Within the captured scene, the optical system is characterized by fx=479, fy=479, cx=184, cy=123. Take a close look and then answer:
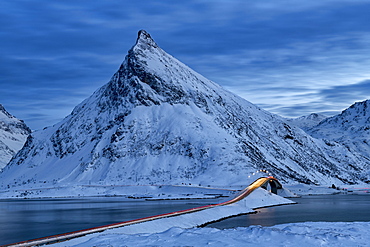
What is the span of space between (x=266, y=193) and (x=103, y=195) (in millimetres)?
66749

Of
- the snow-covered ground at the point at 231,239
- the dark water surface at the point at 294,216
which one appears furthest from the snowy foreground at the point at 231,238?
the dark water surface at the point at 294,216

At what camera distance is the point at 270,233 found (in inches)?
1559

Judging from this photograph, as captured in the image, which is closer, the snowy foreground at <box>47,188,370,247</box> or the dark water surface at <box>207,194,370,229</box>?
the snowy foreground at <box>47,188,370,247</box>

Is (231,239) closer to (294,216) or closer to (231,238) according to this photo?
(231,238)

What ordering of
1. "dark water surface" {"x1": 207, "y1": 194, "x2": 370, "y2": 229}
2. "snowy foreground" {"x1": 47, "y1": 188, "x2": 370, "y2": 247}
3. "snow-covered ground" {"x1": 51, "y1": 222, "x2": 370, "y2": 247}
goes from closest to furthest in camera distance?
1. "snow-covered ground" {"x1": 51, "y1": 222, "x2": 370, "y2": 247}
2. "snowy foreground" {"x1": 47, "y1": 188, "x2": 370, "y2": 247}
3. "dark water surface" {"x1": 207, "y1": 194, "x2": 370, "y2": 229}

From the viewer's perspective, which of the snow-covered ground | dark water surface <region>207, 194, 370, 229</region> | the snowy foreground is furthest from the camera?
dark water surface <region>207, 194, 370, 229</region>

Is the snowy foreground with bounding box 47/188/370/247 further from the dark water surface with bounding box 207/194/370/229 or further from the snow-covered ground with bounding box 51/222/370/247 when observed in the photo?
the dark water surface with bounding box 207/194/370/229

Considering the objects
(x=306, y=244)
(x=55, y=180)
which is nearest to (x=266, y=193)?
(x=306, y=244)

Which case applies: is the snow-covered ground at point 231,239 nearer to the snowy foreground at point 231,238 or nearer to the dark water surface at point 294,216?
the snowy foreground at point 231,238

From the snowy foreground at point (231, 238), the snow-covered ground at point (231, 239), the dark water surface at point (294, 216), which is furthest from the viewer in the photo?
the dark water surface at point (294, 216)

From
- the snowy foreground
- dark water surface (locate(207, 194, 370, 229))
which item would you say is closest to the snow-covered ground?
the snowy foreground

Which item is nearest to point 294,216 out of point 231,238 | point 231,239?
point 231,238

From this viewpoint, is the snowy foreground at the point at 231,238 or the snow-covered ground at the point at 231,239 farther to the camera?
the snowy foreground at the point at 231,238

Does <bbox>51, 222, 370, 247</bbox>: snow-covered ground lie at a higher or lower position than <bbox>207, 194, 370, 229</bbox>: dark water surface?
Answer: higher
